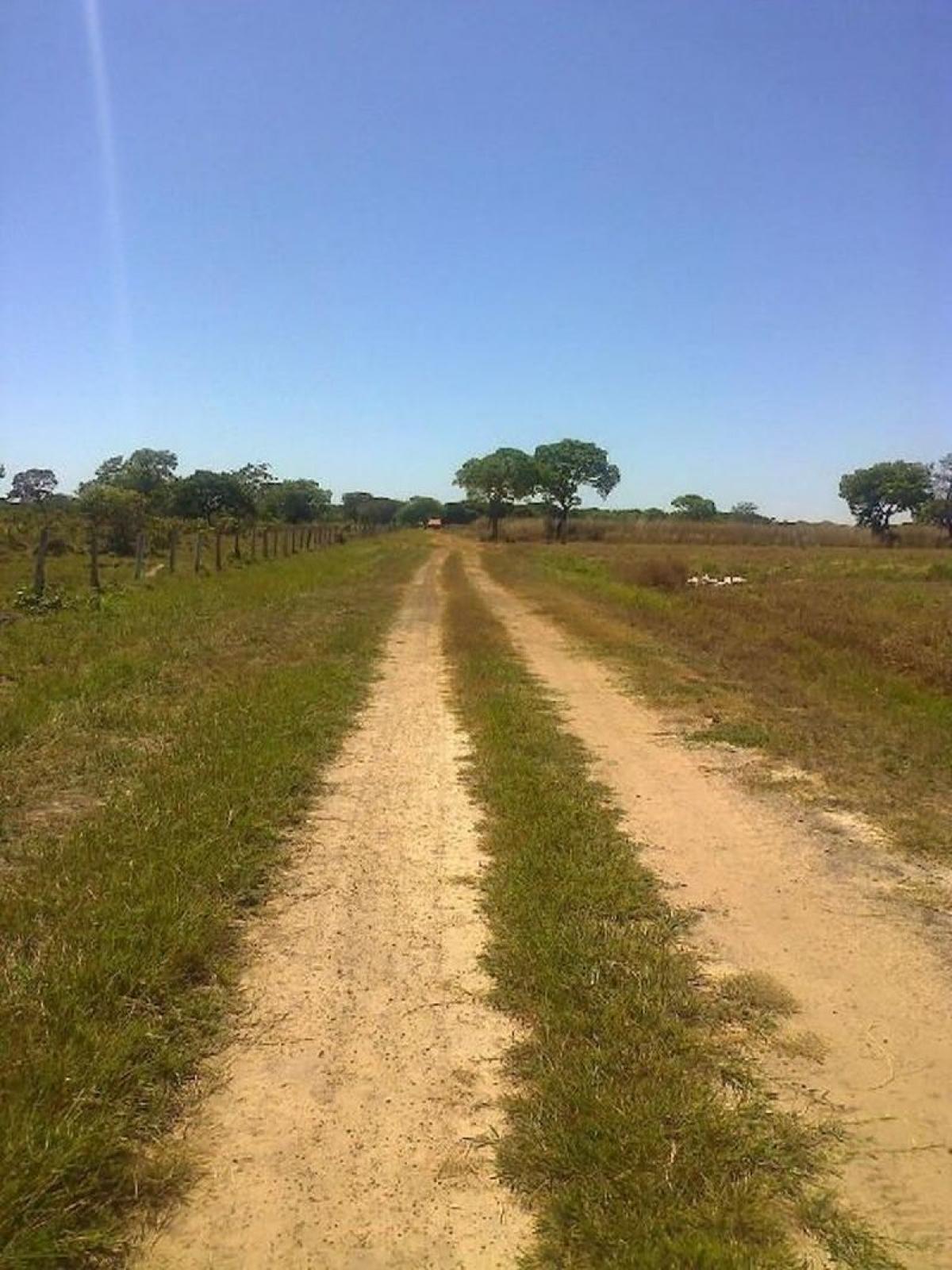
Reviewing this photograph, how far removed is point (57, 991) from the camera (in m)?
3.97

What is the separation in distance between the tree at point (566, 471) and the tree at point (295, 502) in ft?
69.3

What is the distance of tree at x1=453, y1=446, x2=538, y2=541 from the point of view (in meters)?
84.6

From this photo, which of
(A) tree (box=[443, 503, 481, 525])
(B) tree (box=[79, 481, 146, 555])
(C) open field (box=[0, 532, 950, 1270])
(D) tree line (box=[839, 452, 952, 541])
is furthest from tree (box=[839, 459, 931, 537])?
(C) open field (box=[0, 532, 950, 1270])

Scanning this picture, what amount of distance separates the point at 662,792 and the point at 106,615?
12.8m

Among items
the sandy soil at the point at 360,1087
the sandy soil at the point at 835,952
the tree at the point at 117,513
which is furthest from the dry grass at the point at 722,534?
the sandy soil at the point at 360,1087

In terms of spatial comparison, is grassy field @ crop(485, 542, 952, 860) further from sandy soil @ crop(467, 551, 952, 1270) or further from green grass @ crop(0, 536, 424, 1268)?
green grass @ crop(0, 536, 424, 1268)

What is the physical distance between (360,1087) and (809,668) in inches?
478

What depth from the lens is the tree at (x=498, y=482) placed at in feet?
277

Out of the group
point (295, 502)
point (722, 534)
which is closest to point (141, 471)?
point (295, 502)

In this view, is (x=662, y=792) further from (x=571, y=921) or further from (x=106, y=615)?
(x=106, y=615)

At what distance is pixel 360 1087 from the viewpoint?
3.66 m

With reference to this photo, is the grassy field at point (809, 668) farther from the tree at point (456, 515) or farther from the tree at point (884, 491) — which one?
the tree at point (456, 515)

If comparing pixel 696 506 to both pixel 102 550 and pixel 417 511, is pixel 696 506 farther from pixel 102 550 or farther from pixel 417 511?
pixel 102 550

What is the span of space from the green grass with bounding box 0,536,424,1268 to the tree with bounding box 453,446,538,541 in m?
71.9
